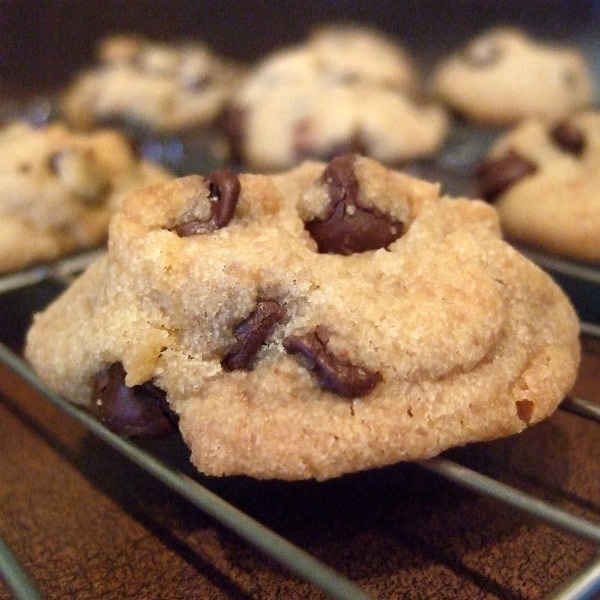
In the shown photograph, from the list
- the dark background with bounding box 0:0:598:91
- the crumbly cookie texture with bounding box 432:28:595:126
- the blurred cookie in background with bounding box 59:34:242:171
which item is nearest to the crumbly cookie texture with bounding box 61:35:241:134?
the blurred cookie in background with bounding box 59:34:242:171

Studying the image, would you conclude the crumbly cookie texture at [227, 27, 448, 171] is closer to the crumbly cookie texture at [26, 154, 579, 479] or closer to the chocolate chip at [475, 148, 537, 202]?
the chocolate chip at [475, 148, 537, 202]

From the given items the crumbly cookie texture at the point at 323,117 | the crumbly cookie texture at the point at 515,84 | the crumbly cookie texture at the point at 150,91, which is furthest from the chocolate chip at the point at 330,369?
the crumbly cookie texture at the point at 150,91

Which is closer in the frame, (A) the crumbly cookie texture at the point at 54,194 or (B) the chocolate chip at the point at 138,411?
(B) the chocolate chip at the point at 138,411

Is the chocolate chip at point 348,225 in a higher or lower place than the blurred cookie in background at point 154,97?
lower

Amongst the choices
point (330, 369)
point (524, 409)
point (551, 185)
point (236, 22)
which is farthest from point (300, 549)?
point (236, 22)

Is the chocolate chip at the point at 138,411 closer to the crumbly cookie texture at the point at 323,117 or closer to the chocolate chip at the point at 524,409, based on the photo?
the chocolate chip at the point at 524,409

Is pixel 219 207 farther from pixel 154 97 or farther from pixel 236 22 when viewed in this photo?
pixel 236 22

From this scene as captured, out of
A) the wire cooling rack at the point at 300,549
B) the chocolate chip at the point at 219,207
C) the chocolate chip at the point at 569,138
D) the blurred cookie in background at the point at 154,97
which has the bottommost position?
the wire cooling rack at the point at 300,549
